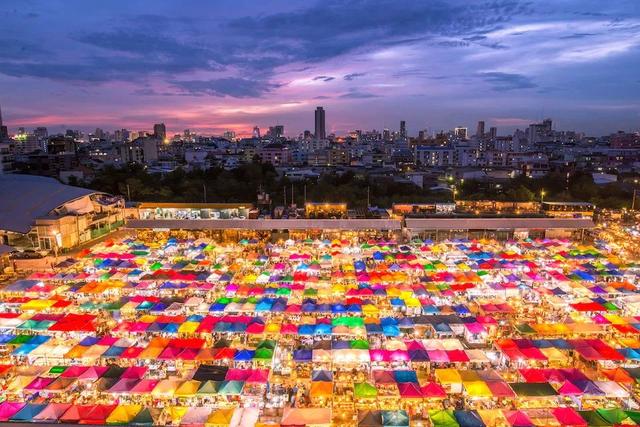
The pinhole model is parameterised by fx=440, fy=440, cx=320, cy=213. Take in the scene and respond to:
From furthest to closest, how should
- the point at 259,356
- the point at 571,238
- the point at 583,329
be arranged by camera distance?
the point at 571,238
the point at 583,329
the point at 259,356

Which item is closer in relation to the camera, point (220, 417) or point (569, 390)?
point (220, 417)

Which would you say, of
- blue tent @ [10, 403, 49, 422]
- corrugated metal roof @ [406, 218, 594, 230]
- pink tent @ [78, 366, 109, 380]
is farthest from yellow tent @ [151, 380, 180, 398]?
corrugated metal roof @ [406, 218, 594, 230]

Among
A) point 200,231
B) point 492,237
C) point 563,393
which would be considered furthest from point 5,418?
point 492,237

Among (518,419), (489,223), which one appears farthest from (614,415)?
(489,223)

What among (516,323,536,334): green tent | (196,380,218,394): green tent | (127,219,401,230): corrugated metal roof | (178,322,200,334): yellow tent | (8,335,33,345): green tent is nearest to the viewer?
(196,380,218,394): green tent

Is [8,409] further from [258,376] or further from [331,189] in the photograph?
[331,189]

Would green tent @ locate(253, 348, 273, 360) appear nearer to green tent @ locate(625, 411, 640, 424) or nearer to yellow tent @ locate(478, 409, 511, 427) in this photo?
yellow tent @ locate(478, 409, 511, 427)

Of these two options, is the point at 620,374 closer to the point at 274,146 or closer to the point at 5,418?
the point at 5,418
